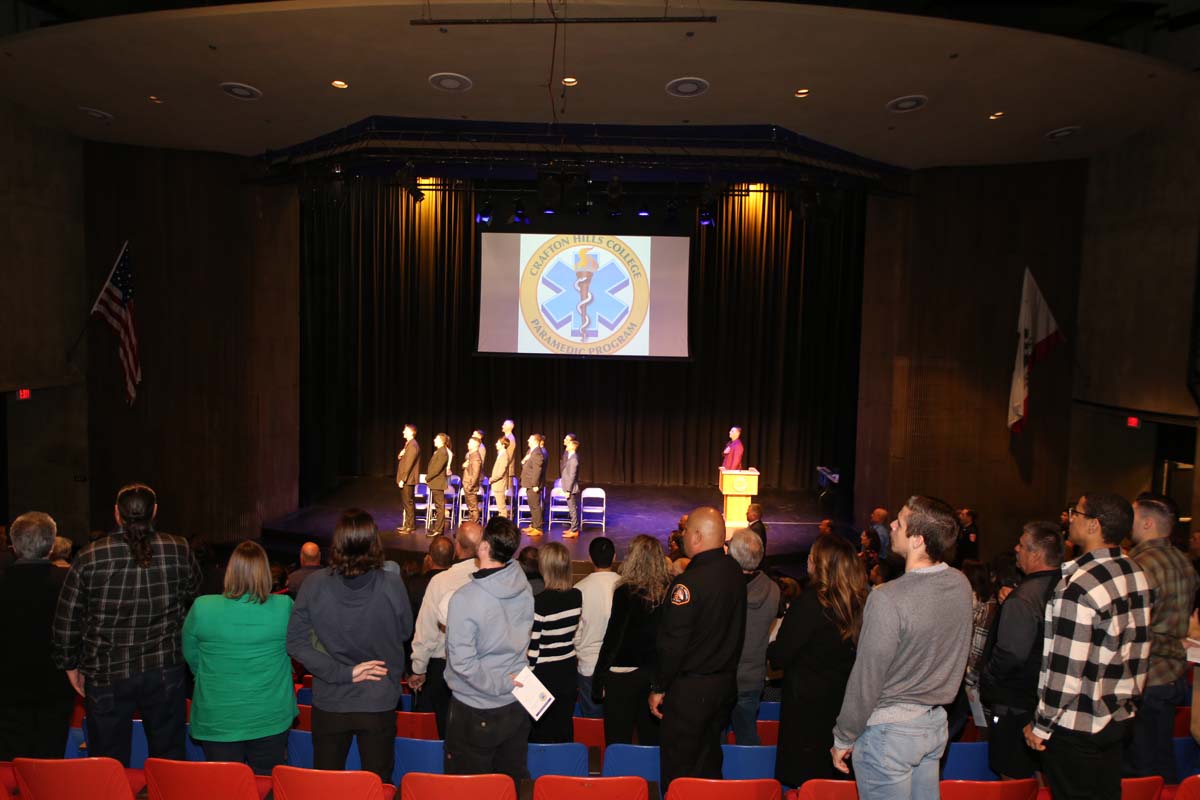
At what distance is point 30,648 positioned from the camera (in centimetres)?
345

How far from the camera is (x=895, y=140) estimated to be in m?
9.68

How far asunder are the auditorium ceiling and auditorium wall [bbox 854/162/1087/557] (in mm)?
754

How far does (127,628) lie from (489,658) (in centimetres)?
142

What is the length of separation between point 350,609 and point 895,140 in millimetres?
8447

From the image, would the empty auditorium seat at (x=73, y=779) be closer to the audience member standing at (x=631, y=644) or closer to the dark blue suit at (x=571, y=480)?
the audience member standing at (x=631, y=644)

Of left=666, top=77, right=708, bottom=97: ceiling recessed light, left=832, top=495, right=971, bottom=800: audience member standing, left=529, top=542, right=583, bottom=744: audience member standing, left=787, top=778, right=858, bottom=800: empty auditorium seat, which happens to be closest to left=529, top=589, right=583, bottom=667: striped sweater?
left=529, top=542, right=583, bottom=744: audience member standing

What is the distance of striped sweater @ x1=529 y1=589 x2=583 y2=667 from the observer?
12.1 ft

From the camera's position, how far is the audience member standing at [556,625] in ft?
12.1

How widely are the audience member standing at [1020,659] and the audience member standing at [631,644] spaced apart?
1385mm

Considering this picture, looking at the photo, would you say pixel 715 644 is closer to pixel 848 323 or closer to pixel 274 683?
pixel 274 683

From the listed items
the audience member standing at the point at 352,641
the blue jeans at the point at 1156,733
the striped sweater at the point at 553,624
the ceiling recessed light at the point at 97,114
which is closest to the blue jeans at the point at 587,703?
the striped sweater at the point at 553,624

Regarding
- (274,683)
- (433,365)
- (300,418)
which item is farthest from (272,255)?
(274,683)

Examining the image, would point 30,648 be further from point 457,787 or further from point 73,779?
point 457,787

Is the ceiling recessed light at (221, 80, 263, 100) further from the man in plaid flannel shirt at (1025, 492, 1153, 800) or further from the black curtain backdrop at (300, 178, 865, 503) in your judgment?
the man in plaid flannel shirt at (1025, 492, 1153, 800)
